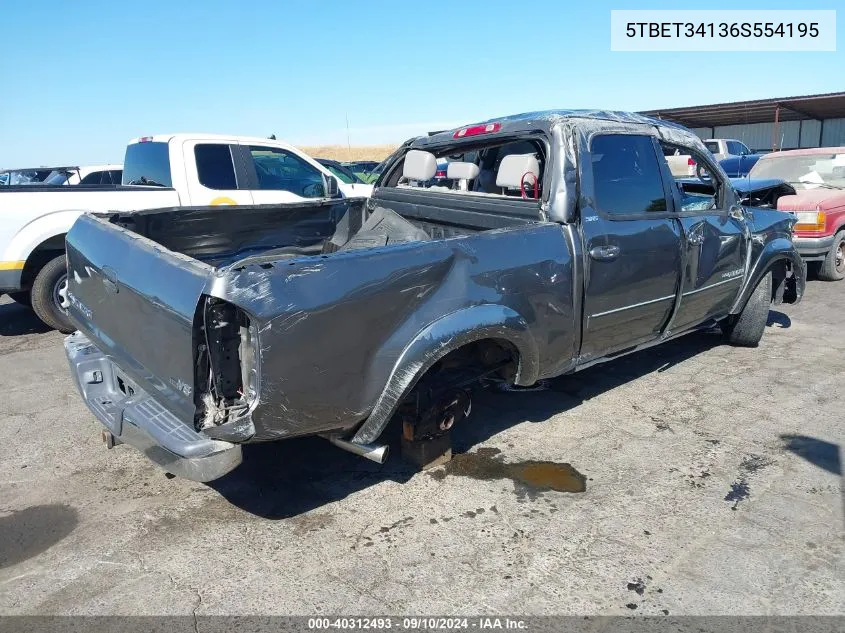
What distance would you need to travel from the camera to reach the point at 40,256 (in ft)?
20.6

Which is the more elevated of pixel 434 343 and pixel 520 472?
pixel 434 343

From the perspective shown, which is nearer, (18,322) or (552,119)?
(552,119)

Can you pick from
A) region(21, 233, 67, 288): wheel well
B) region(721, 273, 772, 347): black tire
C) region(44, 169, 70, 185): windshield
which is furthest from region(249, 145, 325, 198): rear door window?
region(721, 273, 772, 347): black tire

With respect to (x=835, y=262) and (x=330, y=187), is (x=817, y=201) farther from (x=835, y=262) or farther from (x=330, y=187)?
(x=330, y=187)

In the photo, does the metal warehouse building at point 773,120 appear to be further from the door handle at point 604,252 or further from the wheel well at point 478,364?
the wheel well at point 478,364

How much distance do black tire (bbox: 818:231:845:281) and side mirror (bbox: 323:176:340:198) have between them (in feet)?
20.8

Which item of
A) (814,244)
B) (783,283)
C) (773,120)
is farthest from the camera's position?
(773,120)

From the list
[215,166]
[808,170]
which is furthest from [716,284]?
[808,170]

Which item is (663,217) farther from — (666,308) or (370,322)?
(370,322)

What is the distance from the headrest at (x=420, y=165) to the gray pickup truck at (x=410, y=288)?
0.04ft

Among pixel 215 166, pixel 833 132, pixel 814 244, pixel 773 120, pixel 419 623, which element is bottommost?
pixel 419 623

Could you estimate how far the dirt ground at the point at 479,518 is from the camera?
2604mm

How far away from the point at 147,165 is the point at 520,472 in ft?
19.8

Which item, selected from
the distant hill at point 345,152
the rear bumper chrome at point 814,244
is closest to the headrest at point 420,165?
the rear bumper chrome at point 814,244
